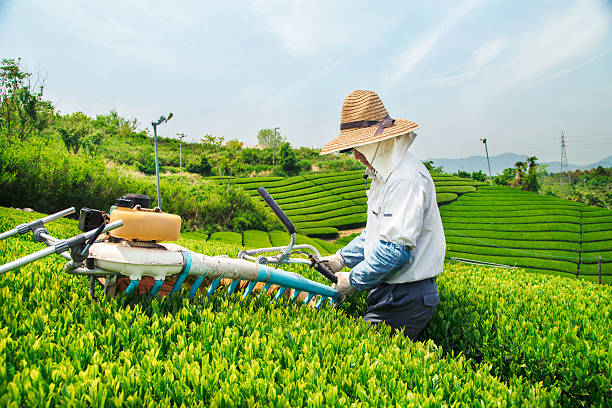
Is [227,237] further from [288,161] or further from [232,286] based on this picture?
[288,161]

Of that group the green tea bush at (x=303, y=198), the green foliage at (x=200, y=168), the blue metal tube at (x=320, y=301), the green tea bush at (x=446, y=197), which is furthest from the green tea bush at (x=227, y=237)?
the green tea bush at (x=446, y=197)

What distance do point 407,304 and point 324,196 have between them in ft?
73.3

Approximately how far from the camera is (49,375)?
1.12 metres

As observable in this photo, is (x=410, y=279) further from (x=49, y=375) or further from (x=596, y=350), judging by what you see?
(x=49, y=375)

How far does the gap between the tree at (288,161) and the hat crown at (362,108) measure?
80.9 feet

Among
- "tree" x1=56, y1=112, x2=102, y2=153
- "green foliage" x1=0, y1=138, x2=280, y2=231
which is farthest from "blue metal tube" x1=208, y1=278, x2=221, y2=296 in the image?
"tree" x1=56, y1=112, x2=102, y2=153

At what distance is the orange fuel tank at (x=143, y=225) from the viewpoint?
159 cm

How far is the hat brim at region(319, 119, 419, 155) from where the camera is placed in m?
2.03

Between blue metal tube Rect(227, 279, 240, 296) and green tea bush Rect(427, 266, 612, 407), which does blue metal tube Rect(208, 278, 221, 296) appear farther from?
green tea bush Rect(427, 266, 612, 407)

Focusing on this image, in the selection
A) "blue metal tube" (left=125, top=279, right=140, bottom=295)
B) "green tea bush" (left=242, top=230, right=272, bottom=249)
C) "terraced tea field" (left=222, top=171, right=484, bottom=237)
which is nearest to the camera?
"blue metal tube" (left=125, top=279, right=140, bottom=295)

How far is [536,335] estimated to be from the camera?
2199 millimetres

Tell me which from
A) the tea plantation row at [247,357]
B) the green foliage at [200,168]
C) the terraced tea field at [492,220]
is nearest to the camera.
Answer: the tea plantation row at [247,357]

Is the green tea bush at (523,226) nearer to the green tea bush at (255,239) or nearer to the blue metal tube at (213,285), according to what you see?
the green tea bush at (255,239)

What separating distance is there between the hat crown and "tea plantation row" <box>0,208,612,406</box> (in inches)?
49.3
